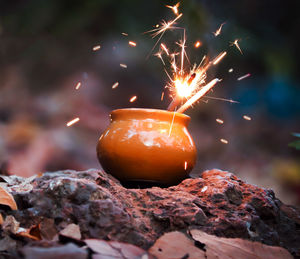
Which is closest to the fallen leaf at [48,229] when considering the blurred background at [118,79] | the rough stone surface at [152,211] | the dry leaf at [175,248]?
the rough stone surface at [152,211]

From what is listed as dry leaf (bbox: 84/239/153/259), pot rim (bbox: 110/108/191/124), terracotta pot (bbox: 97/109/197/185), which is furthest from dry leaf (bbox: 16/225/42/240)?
pot rim (bbox: 110/108/191/124)

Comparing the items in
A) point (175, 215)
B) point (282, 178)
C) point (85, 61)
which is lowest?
point (175, 215)

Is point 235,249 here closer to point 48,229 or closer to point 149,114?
point 48,229

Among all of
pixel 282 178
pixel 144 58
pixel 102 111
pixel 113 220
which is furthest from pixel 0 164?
pixel 282 178

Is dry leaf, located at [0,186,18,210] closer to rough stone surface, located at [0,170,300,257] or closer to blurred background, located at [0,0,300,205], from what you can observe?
rough stone surface, located at [0,170,300,257]

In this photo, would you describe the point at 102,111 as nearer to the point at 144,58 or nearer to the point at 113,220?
the point at 144,58

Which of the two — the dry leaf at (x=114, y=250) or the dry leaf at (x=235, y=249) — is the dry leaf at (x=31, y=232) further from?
the dry leaf at (x=235, y=249)
